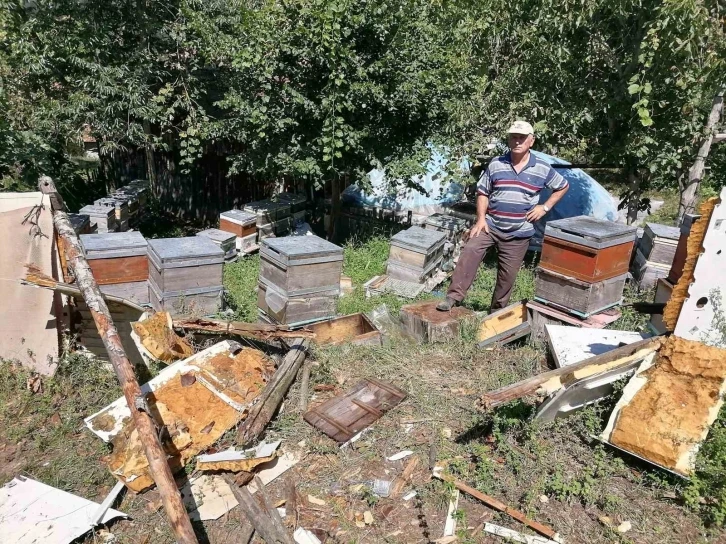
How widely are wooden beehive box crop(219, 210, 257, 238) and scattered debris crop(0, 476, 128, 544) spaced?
533cm

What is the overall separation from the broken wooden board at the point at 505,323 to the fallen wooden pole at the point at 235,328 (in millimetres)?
1954

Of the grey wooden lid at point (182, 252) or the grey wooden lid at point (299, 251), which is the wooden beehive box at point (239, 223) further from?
the grey wooden lid at point (299, 251)

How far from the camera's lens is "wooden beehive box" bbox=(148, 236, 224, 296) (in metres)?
5.19

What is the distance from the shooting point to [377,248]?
29.7ft

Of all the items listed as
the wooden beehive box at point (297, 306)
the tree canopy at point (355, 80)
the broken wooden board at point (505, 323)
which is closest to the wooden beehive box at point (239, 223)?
the tree canopy at point (355, 80)

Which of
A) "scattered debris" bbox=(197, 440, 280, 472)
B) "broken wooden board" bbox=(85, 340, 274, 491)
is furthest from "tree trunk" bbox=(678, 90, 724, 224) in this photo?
"scattered debris" bbox=(197, 440, 280, 472)

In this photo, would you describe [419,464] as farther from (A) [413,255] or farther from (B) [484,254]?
(A) [413,255]

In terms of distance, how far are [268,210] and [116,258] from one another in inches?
154

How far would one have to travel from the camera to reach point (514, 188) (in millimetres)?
5273

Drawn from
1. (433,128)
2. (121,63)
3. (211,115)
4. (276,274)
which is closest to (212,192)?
(211,115)

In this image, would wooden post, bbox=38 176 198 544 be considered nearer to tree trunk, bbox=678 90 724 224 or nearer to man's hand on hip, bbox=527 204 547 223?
man's hand on hip, bbox=527 204 547 223

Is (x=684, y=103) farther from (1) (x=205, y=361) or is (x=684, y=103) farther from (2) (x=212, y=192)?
(2) (x=212, y=192)

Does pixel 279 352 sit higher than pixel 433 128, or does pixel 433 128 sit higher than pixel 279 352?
pixel 433 128

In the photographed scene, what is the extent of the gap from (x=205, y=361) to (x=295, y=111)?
4.39 meters
